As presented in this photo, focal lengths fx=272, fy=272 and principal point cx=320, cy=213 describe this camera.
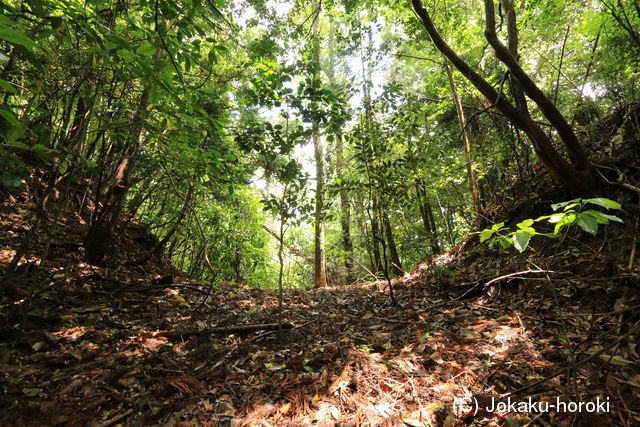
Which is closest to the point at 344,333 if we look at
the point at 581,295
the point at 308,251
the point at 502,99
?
the point at 581,295

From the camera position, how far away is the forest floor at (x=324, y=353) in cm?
178

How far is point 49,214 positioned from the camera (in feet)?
14.9

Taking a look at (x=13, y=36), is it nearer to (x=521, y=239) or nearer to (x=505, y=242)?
(x=521, y=239)

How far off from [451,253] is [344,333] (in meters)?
3.93

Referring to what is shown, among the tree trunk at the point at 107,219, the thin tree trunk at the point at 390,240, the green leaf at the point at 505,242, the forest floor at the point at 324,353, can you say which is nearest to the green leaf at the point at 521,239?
the green leaf at the point at 505,242

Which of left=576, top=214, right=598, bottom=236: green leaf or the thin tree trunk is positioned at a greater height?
the thin tree trunk

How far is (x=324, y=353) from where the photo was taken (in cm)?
266

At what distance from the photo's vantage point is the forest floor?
5.82 ft

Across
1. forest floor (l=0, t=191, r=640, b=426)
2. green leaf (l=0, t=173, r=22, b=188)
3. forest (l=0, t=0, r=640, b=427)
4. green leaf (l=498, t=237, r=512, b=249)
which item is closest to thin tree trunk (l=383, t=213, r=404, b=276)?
forest (l=0, t=0, r=640, b=427)

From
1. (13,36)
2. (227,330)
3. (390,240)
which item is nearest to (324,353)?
(227,330)

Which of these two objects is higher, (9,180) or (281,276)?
(9,180)

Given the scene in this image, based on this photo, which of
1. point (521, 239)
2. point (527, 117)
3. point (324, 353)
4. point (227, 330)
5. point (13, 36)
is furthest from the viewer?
point (527, 117)

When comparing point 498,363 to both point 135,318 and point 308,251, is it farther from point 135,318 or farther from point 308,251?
point 308,251

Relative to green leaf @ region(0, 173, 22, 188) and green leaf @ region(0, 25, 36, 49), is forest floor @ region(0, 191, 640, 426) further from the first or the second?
green leaf @ region(0, 25, 36, 49)
